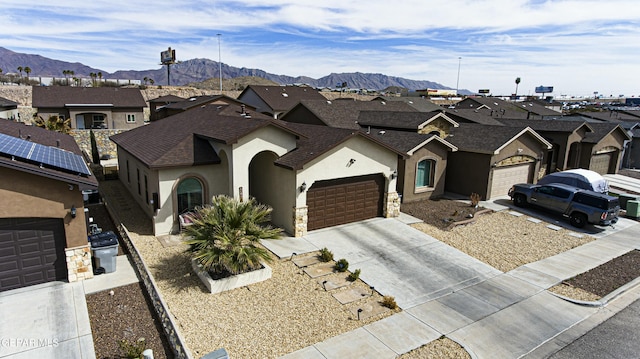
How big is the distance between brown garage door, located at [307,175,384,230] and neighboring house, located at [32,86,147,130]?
1416 inches

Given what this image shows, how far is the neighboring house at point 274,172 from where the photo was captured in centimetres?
1606

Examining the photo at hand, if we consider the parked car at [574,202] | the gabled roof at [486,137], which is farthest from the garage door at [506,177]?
the parked car at [574,202]

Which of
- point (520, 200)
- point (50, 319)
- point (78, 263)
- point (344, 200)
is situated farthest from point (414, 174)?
point (50, 319)

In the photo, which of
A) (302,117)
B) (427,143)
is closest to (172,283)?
(427,143)

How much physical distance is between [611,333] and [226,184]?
14.7m

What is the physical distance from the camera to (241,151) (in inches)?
638

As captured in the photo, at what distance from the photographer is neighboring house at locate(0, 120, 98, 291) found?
10781mm

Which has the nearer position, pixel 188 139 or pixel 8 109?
pixel 188 139

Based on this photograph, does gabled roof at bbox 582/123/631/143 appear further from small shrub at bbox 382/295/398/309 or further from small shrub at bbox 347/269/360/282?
small shrub at bbox 382/295/398/309

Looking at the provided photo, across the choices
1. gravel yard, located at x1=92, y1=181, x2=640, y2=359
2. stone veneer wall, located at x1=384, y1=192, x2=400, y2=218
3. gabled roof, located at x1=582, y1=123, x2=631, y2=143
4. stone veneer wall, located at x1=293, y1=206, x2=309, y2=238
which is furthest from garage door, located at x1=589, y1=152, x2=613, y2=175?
stone veneer wall, located at x1=293, y1=206, x2=309, y2=238

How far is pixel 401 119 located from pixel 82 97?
37.3 meters

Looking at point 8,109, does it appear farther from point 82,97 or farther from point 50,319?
point 50,319

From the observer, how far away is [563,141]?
29234mm

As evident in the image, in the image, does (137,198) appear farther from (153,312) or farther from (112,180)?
(153,312)
